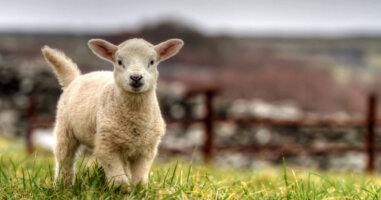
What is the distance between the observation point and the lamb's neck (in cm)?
322

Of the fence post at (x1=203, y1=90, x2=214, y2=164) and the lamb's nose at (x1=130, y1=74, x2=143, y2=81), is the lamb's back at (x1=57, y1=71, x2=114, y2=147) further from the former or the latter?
the fence post at (x1=203, y1=90, x2=214, y2=164)

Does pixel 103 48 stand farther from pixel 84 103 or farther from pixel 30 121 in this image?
pixel 30 121

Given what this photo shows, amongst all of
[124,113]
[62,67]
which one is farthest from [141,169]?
[62,67]

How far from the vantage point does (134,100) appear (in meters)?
3.24

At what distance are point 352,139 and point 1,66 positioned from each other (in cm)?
1446

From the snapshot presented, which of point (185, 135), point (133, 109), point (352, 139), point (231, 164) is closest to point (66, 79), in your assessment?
point (133, 109)

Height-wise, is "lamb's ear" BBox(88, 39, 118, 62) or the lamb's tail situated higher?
"lamb's ear" BBox(88, 39, 118, 62)

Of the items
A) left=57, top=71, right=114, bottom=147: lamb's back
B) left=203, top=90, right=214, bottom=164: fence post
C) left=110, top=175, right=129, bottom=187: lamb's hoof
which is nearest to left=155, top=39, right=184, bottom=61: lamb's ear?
left=57, top=71, right=114, bottom=147: lamb's back

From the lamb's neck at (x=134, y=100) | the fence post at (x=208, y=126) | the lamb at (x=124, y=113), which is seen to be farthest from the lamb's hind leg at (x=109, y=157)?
the fence post at (x=208, y=126)

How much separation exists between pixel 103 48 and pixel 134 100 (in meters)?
0.40

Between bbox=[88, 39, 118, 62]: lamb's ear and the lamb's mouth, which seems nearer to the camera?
the lamb's mouth

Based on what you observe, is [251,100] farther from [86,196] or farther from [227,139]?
[86,196]

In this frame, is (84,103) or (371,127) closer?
(84,103)

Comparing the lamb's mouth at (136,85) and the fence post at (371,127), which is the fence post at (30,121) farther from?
the lamb's mouth at (136,85)
